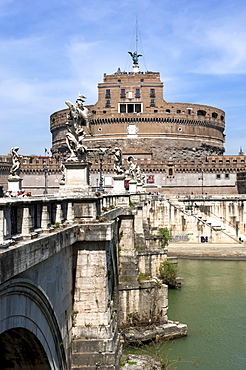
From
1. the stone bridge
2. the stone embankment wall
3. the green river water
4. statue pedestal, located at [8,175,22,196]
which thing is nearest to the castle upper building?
the stone embankment wall

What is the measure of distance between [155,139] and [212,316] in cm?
Result: 6757

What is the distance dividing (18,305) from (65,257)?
2929 mm

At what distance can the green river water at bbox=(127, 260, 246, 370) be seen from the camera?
17672mm

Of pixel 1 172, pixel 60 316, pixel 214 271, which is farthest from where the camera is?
pixel 1 172

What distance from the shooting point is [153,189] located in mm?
77938

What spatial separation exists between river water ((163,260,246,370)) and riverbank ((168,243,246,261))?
6782mm

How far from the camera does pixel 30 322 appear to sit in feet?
22.1

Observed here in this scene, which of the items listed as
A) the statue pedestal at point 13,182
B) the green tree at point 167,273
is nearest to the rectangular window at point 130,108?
the green tree at point 167,273

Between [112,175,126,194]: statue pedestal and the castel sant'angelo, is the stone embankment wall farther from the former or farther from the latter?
[112,175,126,194]: statue pedestal

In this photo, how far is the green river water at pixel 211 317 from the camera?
17.7 m

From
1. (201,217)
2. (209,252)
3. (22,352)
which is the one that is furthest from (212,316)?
(201,217)

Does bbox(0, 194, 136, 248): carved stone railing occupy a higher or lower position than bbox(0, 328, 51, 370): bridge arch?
higher

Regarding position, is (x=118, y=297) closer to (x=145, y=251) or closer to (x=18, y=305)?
(x=145, y=251)

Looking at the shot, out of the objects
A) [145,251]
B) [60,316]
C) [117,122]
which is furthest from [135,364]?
[117,122]
